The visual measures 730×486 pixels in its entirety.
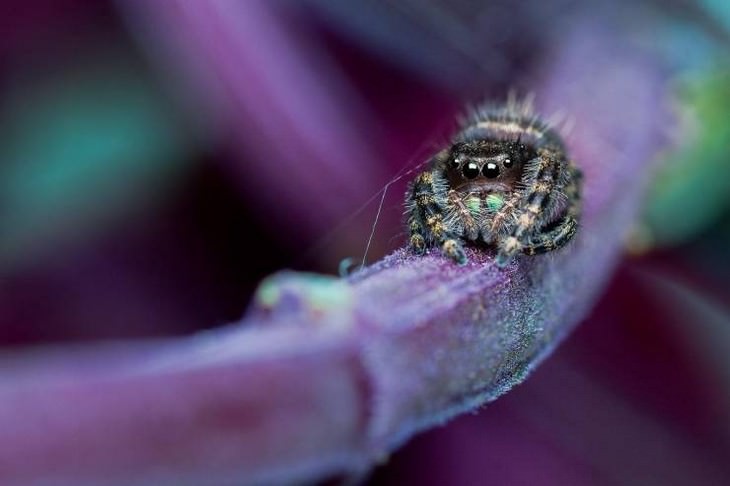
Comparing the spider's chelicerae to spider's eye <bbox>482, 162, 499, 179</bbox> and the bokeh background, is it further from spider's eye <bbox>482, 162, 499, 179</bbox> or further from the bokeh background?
the bokeh background

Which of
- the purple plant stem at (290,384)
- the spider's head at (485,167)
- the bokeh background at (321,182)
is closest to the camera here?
the purple plant stem at (290,384)

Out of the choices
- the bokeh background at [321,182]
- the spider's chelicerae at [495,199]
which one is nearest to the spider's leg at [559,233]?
the spider's chelicerae at [495,199]

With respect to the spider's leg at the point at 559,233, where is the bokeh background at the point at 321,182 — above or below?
above

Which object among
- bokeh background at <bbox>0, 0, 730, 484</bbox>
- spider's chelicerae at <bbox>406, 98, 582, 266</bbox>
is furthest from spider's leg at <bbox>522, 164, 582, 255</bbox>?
bokeh background at <bbox>0, 0, 730, 484</bbox>

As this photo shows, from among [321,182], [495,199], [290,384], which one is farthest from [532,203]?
[321,182]

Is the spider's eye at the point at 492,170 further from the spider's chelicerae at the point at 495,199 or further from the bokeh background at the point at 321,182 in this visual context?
the bokeh background at the point at 321,182

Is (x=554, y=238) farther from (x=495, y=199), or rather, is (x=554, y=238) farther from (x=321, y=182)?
(x=321, y=182)
